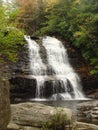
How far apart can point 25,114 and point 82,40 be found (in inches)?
978

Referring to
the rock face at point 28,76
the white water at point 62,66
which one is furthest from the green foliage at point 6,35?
the white water at point 62,66

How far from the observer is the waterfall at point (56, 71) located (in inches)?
1264

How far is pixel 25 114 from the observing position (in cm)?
1216

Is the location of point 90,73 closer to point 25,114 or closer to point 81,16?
point 81,16

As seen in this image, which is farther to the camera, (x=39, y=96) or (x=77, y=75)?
(x=77, y=75)

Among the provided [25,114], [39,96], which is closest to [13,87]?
[39,96]

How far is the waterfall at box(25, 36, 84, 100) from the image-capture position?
32094 millimetres

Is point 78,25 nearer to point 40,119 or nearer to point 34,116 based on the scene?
point 34,116

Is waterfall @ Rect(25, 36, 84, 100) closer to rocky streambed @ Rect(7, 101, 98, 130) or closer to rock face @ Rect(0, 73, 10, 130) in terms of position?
rocky streambed @ Rect(7, 101, 98, 130)

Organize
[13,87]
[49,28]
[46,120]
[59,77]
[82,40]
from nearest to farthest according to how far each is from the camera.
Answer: [46,120] → [13,87] → [59,77] → [82,40] → [49,28]

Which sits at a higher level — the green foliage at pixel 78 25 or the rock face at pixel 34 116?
the green foliage at pixel 78 25

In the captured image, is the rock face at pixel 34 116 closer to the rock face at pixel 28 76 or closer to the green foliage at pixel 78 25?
the rock face at pixel 28 76

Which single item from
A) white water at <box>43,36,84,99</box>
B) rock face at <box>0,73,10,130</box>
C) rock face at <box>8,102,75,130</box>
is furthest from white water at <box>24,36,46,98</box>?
rock face at <box>0,73,10,130</box>

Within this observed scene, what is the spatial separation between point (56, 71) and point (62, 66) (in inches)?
63.8
